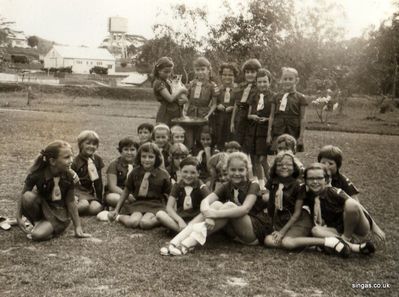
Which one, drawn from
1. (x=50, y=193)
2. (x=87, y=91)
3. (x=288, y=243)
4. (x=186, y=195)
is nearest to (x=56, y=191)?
(x=50, y=193)

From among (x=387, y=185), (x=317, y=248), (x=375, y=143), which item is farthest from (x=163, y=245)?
(x=375, y=143)

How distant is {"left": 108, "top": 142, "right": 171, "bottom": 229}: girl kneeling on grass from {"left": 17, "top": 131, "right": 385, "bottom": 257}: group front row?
0.05 feet

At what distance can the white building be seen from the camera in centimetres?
8219

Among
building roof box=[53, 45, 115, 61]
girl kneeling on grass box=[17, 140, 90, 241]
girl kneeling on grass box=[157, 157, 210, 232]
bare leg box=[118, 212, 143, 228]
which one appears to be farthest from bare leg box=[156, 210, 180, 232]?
building roof box=[53, 45, 115, 61]

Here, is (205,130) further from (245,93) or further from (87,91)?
(87,91)

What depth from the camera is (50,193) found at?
561 cm

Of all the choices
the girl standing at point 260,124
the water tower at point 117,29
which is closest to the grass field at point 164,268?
the girl standing at point 260,124

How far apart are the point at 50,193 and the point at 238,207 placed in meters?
2.01

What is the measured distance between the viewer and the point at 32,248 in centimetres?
513

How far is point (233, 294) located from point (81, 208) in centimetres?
301

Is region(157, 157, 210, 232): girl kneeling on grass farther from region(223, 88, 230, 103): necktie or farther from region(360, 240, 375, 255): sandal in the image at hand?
region(223, 88, 230, 103): necktie

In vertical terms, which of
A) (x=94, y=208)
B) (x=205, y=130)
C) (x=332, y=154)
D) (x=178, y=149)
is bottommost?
(x=94, y=208)

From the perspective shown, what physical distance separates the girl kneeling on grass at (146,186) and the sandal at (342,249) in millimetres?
2141

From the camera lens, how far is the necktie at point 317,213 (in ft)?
17.6
